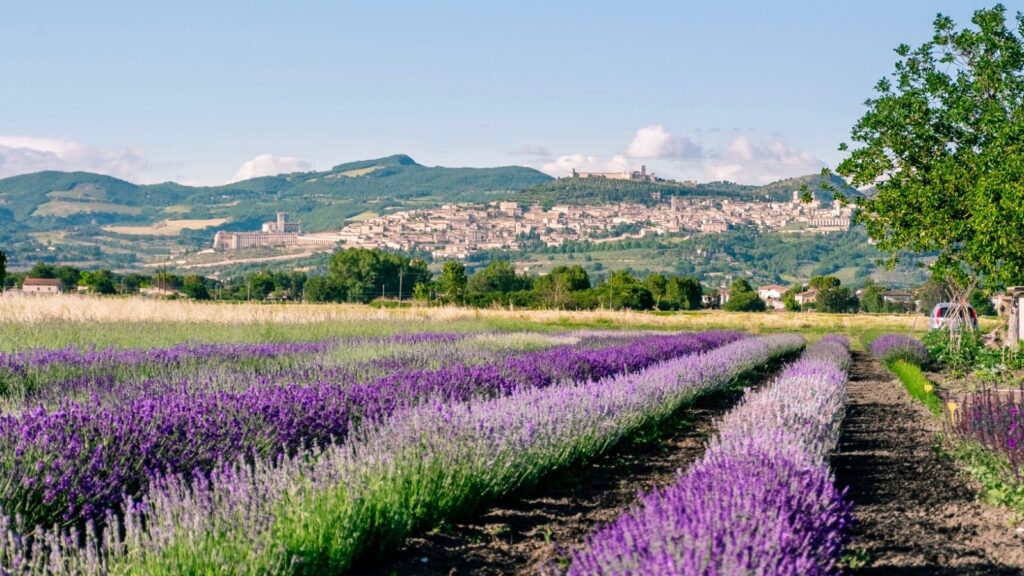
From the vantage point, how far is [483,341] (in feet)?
57.9

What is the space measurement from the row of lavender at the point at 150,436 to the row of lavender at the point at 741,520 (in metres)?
1.97

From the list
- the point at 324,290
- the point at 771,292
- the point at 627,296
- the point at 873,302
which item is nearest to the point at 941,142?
the point at 627,296

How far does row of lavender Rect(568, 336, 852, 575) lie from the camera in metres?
3.52

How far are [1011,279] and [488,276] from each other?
317 feet

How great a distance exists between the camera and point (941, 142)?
2058 cm

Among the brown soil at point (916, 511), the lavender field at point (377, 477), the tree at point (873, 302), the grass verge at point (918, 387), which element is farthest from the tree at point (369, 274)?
the lavender field at point (377, 477)

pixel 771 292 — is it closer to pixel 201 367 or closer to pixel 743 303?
pixel 743 303

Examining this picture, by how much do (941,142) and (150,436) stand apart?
18241 mm

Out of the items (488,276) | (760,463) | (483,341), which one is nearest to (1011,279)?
(483,341)

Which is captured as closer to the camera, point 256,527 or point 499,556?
point 256,527

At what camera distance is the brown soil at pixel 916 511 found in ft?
17.0

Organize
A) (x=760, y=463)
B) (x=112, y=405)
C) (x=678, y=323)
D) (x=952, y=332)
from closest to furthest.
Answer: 1. (x=760, y=463)
2. (x=112, y=405)
3. (x=952, y=332)
4. (x=678, y=323)

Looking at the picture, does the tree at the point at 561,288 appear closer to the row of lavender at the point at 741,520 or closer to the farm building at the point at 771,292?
the row of lavender at the point at 741,520

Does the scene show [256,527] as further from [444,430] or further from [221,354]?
[221,354]
